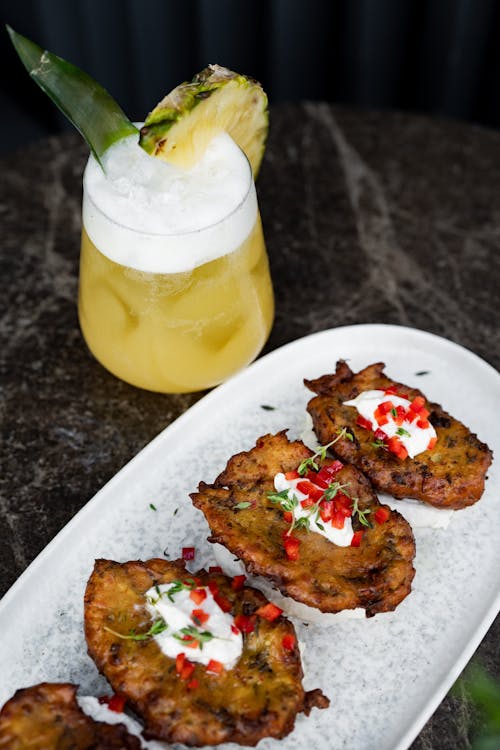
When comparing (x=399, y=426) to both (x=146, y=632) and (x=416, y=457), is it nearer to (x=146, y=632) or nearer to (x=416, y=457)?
(x=416, y=457)

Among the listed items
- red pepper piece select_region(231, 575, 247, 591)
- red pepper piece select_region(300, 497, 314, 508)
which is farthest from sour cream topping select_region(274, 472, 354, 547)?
red pepper piece select_region(231, 575, 247, 591)

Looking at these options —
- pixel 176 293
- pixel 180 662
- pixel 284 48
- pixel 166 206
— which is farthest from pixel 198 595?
pixel 284 48

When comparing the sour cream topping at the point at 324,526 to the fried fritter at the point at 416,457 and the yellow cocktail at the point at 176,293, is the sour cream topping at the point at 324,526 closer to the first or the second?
the fried fritter at the point at 416,457

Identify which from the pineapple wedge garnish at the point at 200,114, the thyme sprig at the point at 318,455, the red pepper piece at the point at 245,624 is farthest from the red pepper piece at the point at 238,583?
the pineapple wedge garnish at the point at 200,114

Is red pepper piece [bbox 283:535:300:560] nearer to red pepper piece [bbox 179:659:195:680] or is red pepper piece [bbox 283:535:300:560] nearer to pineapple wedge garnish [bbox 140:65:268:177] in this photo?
red pepper piece [bbox 179:659:195:680]

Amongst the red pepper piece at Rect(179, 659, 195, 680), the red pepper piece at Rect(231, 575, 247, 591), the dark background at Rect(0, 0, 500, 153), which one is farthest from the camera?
the dark background at Rect(0, 0, 500, 153)
